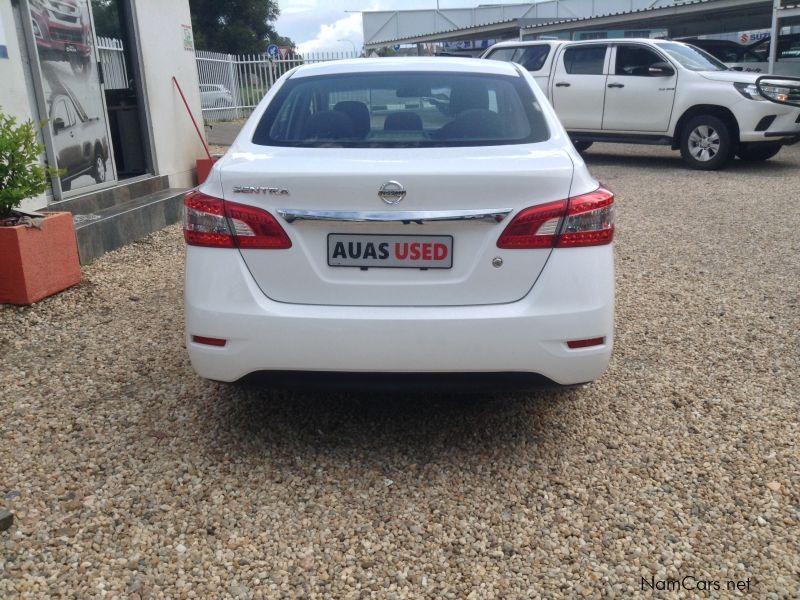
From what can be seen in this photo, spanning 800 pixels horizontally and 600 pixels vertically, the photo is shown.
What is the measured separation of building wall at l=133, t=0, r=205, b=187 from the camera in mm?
8914

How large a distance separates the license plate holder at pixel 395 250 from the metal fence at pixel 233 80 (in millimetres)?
17756

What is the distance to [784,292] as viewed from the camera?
5.63 metres

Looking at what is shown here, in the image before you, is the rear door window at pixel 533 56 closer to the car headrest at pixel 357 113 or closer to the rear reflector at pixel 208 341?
the car headrest at pixel 357 113

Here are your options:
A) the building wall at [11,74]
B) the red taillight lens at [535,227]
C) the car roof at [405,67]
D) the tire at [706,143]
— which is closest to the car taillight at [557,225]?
the red taillight lens at [535,227]

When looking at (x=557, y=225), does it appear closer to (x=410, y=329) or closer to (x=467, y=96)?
(x=410, y=329)

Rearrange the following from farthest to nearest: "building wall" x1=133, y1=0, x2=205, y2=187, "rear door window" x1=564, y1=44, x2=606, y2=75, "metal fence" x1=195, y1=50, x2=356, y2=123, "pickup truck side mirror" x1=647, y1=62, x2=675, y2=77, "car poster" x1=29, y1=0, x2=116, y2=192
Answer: "metal fence" x1=195, y1=50, x2=356, y2=123 < "rear door window" x1=564, y1=44, x2=606, y2=75 < "pickup truck side mirror" x1=647, y1=62, x2=675, y2=77 < "building wall" x1=133, y1=0, x2=205, y2=187 < "car poster" x1=29, y1=0, x2=116, y2=192

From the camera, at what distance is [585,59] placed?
1254 centimetres

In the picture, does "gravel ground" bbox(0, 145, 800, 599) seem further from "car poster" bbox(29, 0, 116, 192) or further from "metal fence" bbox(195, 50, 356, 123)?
"metal fence" bbox(195, 50, 356, 123)

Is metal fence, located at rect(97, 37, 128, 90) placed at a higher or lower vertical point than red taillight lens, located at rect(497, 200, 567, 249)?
higher

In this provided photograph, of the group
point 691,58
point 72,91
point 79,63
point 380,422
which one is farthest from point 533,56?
point 380,422

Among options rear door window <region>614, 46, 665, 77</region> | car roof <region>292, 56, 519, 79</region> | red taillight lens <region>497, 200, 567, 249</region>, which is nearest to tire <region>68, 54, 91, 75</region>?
car roof <region>292, 56, 519, 79</region>

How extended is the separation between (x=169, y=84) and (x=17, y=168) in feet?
15.3

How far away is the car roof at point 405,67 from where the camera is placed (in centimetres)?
379

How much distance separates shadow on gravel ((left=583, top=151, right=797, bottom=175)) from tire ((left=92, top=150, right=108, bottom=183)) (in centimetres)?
797
